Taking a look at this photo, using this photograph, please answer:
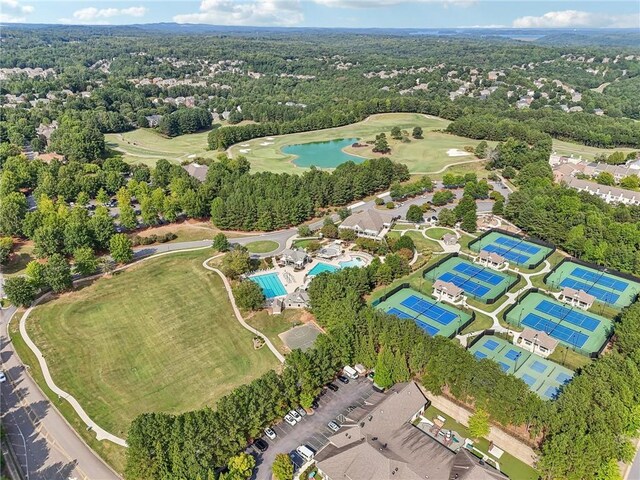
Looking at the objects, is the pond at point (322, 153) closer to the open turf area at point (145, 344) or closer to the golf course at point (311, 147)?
the golf course at point (311, 147)

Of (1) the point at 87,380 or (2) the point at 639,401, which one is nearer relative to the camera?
(2) the point at 639,401

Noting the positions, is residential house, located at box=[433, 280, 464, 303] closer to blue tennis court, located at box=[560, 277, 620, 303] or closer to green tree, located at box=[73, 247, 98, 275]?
blue tennis court, located at box=[560, 277, 620, 303]

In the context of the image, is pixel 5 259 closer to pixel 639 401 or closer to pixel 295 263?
pixel 295 263

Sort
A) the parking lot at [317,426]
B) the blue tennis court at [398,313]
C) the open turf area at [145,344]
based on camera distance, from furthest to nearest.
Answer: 1. the blue tennis court at [398,313]
2. the open turf area at [145,344]
3. the parking lot at [317,426]

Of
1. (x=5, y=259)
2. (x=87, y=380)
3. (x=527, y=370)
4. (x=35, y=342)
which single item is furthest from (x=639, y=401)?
(x=5, y=259)

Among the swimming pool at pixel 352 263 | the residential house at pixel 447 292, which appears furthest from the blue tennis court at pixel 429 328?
the swimming pool at pixel 352 263

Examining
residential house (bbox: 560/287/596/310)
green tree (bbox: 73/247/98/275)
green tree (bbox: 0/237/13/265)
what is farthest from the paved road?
residential house (bbox: 560/287/596/310)

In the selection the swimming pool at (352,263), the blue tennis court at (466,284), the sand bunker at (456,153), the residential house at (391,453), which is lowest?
the swimming pool at (352,263)
